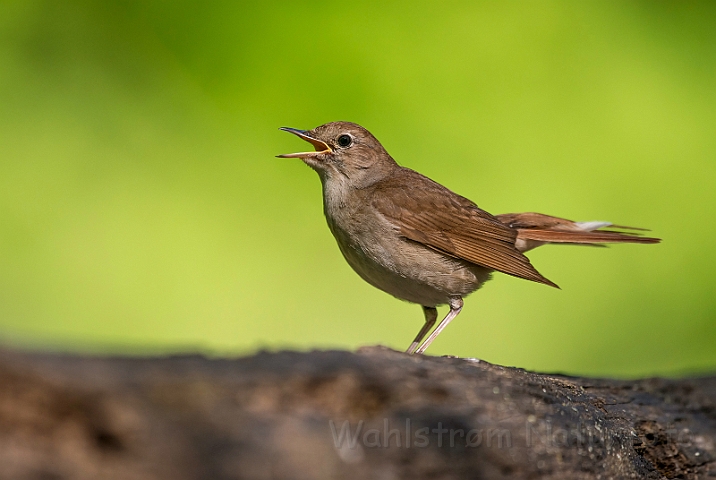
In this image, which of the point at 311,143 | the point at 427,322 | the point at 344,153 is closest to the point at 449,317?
the point at 427,322

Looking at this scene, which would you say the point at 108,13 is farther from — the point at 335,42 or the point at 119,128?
the point at 335,42

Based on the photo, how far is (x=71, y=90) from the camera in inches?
185

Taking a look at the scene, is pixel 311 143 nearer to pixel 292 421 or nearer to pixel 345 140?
pixel 345 140

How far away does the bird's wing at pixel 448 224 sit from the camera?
4.27 m

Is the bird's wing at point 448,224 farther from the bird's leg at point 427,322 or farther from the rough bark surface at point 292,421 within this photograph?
the rough bark surface at point 292,421

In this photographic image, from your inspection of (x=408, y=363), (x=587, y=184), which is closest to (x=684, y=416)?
(x=408, y=363)

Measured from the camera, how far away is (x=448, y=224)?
4457mm

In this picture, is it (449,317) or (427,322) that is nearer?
(449,317)

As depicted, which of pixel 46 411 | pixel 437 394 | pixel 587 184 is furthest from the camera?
pixel 587 184

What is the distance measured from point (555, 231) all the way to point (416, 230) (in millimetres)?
962

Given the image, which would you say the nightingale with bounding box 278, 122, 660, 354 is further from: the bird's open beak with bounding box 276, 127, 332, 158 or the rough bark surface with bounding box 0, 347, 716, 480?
the rough bark surface with bounding box 0, 347, 716, 480

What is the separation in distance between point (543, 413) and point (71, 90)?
358cm

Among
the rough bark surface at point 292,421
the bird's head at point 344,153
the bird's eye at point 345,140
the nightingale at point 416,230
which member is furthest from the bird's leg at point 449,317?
the rough bark surface at point 292,421

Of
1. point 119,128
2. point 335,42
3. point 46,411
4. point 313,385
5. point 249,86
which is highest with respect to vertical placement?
point 335,42
